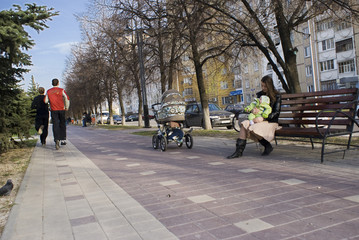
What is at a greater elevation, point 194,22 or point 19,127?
point 194,22

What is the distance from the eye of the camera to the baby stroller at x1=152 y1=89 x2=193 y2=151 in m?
8.72

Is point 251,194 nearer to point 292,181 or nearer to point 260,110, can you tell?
point 292,181

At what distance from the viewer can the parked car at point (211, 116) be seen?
19.3 meters

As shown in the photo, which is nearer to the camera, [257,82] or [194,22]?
[194,22]

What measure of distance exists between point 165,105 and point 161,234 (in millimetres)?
6066

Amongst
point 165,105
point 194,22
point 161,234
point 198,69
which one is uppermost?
point 194,22

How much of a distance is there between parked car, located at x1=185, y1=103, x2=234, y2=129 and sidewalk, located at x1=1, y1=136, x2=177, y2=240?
45.6 feet

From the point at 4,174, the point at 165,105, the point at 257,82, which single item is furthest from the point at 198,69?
the point at 257,82

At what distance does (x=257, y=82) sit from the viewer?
64750 mm

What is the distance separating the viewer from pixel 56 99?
34.3 ft

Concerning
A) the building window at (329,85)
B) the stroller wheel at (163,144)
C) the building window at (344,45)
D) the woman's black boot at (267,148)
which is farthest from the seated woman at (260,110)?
the building window at (329,85)

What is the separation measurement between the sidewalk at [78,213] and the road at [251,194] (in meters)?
0.18

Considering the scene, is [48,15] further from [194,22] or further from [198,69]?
[198,69]

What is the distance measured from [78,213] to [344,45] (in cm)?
5215
